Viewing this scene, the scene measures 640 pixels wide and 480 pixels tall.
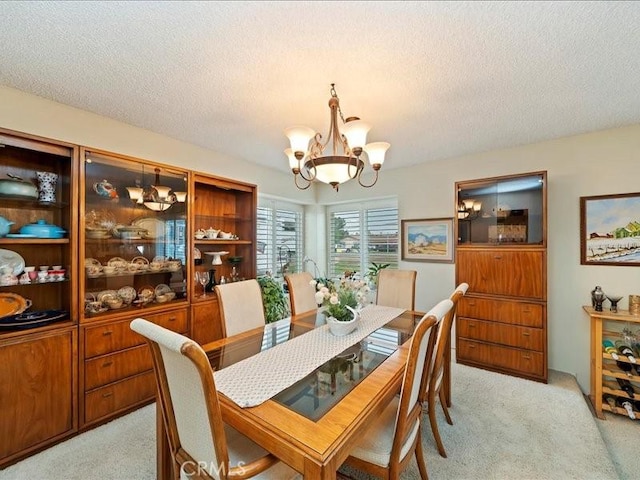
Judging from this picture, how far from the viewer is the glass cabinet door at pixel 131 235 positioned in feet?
7.29

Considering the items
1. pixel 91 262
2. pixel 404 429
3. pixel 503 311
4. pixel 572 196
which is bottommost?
pixel 404 429

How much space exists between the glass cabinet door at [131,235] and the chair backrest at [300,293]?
1020 millimetres

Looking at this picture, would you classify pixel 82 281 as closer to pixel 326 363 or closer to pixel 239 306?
pixel 239 306

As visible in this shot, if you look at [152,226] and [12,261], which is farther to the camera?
[152,226]

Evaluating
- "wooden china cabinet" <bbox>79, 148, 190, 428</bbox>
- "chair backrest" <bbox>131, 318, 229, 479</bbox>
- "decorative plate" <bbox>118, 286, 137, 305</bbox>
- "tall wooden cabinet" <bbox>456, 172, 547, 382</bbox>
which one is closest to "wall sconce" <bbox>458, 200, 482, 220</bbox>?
"tall wooden cabinet" <bbox>456, 172, 547, 382</bbox>

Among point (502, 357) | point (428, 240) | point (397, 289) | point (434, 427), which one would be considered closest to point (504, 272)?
point (502, 357)

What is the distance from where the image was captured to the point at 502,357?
9.23ft

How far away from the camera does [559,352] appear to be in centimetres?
284

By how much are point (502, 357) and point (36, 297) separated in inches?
161

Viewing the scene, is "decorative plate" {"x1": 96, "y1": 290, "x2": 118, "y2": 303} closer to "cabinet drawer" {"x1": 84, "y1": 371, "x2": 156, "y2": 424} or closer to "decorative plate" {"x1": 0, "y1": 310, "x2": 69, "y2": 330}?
"decorative plate" {"x1": 0, "y1": 310, "x2": 69, "y2": 330}

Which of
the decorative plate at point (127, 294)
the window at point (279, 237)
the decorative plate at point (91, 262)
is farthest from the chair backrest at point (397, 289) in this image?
the decorative plate at point (91, 262)

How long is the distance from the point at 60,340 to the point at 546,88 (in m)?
3.73

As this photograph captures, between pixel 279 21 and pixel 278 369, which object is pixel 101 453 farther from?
pixel 279 21

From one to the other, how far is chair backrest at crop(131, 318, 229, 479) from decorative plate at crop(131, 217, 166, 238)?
181 cm
